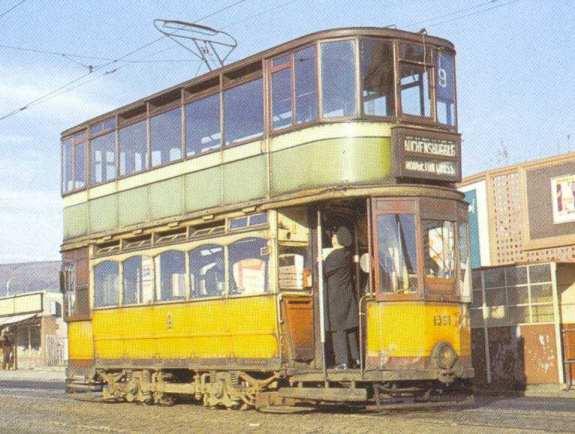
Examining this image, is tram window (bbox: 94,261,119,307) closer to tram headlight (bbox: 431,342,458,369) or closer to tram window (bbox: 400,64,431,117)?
tram window (bbox: 400,64,431,117)

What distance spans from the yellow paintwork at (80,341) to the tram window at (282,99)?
6.65 metres

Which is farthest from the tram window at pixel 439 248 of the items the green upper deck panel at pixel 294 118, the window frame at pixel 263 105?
the window frame at pixel 263 105

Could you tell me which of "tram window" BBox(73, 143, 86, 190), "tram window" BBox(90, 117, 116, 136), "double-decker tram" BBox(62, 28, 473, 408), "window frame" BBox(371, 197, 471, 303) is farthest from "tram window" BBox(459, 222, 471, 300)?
"tram window" BBox(73, 143, 86, 190)

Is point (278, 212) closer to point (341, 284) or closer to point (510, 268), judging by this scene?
point (341, 284)

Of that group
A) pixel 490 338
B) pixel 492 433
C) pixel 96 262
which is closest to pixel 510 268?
pixel 490 338

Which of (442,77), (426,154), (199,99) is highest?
(199,99)

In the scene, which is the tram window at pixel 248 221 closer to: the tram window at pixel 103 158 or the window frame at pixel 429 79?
the window frame at pixel 429 79

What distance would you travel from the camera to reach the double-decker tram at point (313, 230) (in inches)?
551

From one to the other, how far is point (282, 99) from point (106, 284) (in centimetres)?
602

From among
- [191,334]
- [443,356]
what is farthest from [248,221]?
[443,356]

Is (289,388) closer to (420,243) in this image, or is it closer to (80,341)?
(420,243)

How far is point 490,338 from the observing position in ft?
80.2

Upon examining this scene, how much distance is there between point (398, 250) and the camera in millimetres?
14055

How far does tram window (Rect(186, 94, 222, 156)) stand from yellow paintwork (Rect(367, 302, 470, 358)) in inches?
162
